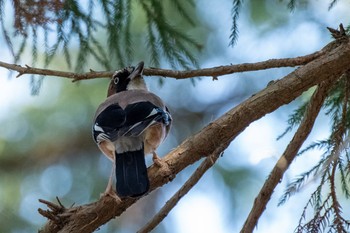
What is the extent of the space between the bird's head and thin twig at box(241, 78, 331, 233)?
4.98 ft

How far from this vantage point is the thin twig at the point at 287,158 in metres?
3.71

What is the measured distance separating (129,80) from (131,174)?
1587 mm

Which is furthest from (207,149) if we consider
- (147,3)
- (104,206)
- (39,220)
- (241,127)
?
(39,220)

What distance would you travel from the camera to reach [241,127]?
378 centimetres

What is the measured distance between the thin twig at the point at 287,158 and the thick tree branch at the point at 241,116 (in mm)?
79

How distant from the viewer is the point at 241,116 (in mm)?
3742

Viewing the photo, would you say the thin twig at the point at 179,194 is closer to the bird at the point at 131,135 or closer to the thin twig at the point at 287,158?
the bird at the point at 131,135

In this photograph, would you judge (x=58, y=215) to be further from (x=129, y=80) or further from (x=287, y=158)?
(x=129, y=80)

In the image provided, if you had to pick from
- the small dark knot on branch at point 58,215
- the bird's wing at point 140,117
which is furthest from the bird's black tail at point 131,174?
the small dark knot on branch at point 58,215

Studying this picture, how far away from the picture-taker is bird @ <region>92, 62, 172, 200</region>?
12.3 feet

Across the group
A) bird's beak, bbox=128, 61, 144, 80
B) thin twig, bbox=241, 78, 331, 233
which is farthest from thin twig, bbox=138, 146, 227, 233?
bird's beak, bbox=128, 61, 144, 80

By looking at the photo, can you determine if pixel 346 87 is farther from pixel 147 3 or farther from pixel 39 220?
pixel 39 220

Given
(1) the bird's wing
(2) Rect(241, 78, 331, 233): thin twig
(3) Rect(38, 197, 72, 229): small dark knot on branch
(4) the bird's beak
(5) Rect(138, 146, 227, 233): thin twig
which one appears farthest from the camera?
(4) the bird's beak

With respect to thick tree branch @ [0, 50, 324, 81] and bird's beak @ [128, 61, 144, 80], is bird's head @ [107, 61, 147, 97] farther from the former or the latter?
thick tree branch @ [0, 50, 324, 81]
